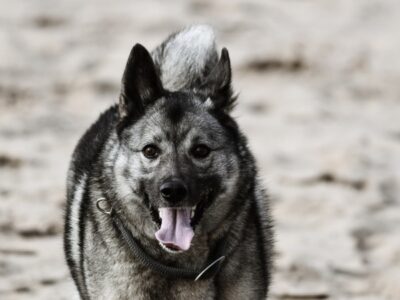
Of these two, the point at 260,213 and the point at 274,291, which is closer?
the point at 260,213

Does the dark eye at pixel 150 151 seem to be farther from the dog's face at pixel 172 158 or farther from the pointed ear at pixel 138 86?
the pointed ear at pixel 138 86

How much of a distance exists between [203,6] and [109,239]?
579 centimetres

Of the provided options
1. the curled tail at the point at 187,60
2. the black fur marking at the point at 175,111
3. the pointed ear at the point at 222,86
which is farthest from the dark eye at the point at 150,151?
the curled tail at the point at 187,60

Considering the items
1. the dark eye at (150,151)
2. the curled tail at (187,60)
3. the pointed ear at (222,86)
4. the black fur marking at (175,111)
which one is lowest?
the dark eye at (150,151)

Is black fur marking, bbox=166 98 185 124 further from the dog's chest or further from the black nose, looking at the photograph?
the dog's chest

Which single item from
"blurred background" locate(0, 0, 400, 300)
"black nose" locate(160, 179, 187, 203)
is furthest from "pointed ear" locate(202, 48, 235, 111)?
"blurred background" locate(0, 0, 400, 300)

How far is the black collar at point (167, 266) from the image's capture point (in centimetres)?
432

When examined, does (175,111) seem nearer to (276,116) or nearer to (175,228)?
(175,228)

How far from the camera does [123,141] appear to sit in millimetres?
4426

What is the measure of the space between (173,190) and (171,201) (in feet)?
0.17

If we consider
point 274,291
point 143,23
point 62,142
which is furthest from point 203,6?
point 274,291

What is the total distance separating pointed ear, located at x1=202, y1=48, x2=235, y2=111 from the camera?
4520 mm

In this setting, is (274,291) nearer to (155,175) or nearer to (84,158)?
(84,158)

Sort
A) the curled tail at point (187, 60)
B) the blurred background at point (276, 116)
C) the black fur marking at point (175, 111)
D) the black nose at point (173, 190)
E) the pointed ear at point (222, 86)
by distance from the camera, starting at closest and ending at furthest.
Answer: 1. the black nose at point (173, 190)
2. the black fur marking at point (175, 111)
3. the pointed ear at point (222, 86)
4. the curled tail at point (187, 60)
5. the blurred background at point (276, 116)
